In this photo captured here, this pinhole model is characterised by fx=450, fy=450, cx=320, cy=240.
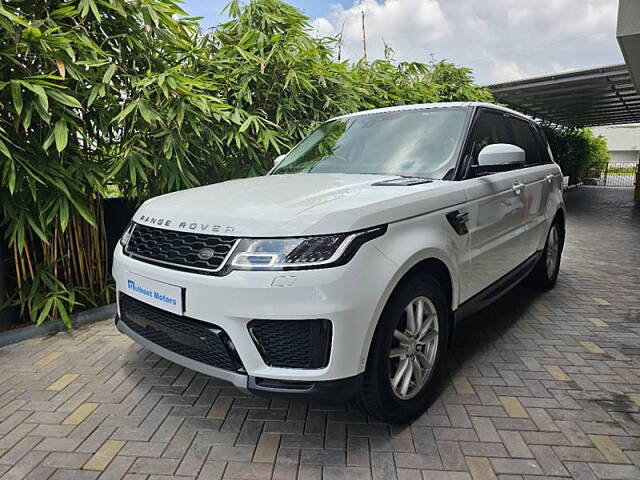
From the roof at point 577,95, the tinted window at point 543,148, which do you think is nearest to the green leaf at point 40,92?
the tinted window at point 543,148

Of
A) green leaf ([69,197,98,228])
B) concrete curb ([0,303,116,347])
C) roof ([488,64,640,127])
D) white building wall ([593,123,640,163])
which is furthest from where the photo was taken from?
white building wall ([593,123,640,163])

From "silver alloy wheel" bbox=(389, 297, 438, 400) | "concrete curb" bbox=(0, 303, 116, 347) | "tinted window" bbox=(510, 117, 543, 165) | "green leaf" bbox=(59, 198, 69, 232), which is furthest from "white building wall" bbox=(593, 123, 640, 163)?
"green leaf" bbox=(59, 198, 69, 232)

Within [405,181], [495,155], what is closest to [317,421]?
[405,181]

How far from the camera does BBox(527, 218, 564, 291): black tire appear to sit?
13.7 feet

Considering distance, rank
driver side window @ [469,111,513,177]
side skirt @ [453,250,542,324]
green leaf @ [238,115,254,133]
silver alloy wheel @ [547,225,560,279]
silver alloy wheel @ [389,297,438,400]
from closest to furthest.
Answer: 1. silver alloy wheel @ [389,297,438,400]
2. side skirt @ [453,250,542,324]
3. driver side window @ [469,111,513,177]
4. green leaf @ [238,115,254,133]
5. silver alloy wheel @ [547,225,560,279]

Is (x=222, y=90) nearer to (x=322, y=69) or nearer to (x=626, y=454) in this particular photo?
(x=322, y=69)

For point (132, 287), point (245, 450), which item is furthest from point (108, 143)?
point (245, 450)

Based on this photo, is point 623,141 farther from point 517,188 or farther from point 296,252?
point 296,252

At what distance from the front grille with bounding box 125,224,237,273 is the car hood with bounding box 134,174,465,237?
4cm

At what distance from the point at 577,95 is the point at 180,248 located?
57.7 ft

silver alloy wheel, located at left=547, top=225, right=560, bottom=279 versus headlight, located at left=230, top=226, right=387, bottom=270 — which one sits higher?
headlight, located at left=230, top=226, right=387, bottom=270

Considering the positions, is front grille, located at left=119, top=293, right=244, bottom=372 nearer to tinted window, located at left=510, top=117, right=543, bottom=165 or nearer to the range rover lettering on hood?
the range rover lettering on hood

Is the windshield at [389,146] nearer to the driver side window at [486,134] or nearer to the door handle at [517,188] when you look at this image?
the driver side window at [486,134]

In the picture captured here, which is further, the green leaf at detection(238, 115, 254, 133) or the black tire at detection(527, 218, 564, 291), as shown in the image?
the black tire at detection(527, 218, 564, 291)
